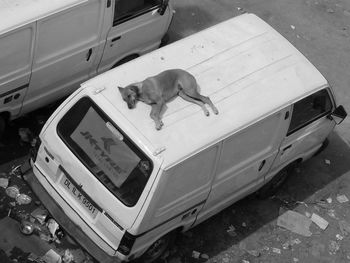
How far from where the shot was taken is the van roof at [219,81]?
6.46 metres

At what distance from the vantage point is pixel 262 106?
7020mm

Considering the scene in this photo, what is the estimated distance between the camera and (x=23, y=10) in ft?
25.1

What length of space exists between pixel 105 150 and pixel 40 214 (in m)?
1.63

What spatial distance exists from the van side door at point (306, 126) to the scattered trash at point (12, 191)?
303 centimetres

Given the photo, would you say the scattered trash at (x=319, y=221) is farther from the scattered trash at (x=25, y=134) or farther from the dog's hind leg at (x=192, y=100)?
the scattered trash at (x=25, y=134)

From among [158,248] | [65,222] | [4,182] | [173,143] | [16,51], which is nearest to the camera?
[173,143]

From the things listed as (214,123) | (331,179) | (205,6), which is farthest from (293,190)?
(205,6)

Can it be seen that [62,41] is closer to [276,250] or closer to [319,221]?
[276,250]

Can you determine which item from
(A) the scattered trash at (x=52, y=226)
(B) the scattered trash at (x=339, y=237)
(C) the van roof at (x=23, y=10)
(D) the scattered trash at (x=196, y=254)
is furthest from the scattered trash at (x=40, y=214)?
(B) the scattered trash at (x=339, y=237)

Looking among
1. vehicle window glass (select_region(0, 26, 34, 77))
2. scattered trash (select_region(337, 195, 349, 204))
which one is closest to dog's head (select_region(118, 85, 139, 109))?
vehicle window glass (select_region(0, 26, 34, 77))

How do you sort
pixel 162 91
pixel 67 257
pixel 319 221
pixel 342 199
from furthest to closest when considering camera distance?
1. pixel 342 199
2. pixel 319 221
3. pixel 67 257
4. pixel 162 91

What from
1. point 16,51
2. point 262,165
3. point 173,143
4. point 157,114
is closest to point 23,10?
point 16,51

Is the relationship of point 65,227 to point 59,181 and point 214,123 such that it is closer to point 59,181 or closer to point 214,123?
point 59,181

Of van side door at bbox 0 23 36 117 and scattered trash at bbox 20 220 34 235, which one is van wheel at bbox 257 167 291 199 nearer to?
scattered trash at bbox 20 220 34 235
